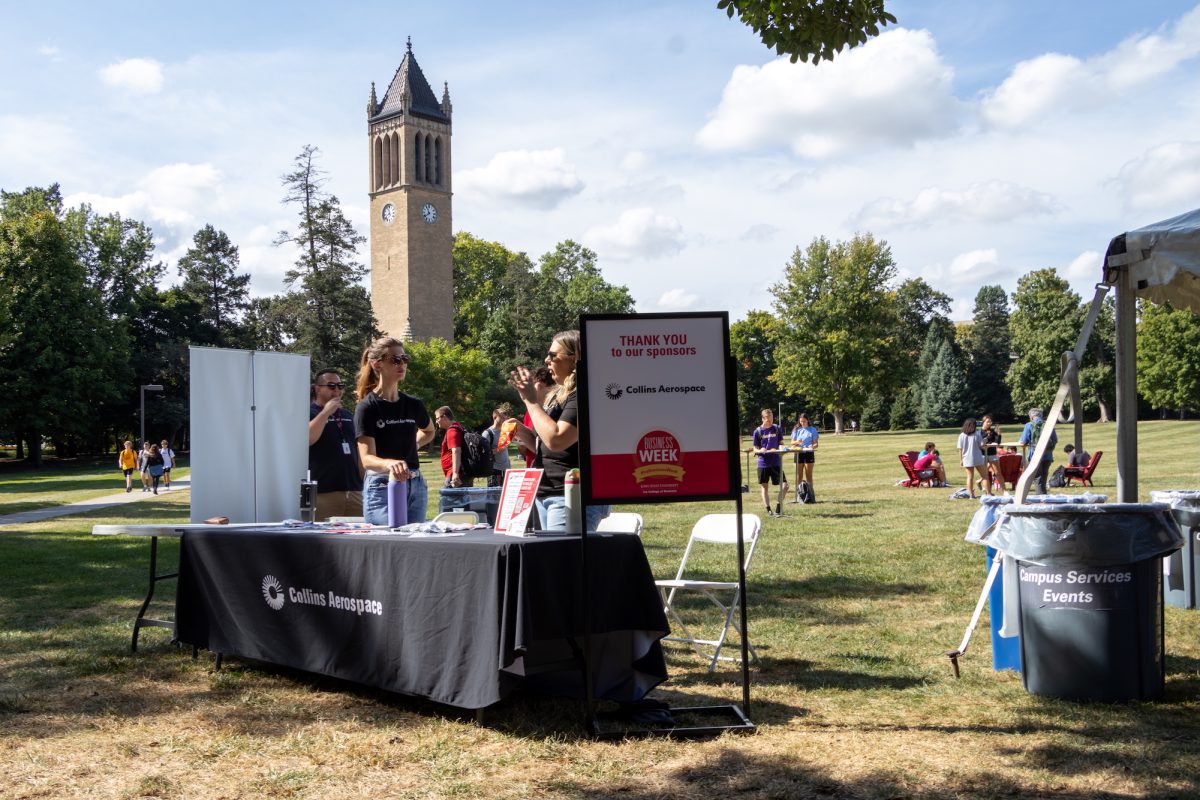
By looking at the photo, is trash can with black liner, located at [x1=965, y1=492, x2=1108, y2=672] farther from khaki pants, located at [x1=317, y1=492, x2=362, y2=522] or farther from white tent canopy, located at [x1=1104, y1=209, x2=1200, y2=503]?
khaki pants, located at [x1=317, y1=492, x2=362, y2=522]

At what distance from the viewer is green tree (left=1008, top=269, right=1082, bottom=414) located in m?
67.6

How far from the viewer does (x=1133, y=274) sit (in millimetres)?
6316

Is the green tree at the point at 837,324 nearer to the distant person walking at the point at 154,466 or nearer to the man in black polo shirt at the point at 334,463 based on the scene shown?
the distant person walking at the point at 154,466

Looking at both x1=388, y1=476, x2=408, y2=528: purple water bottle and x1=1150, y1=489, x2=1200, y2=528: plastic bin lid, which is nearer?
x1=388, y1=476, x2=408, y2=528: purple water bottle

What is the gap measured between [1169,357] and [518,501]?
70981 millimetres

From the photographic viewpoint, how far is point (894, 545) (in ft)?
42.8

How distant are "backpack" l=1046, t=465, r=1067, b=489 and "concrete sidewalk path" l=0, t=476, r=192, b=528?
20.0m

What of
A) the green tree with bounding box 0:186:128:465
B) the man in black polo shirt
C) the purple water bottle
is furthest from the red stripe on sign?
the green tree with bounding box 0:186:128:465

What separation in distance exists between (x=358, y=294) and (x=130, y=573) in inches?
2021

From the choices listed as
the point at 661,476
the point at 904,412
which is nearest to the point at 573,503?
the point at 661,476

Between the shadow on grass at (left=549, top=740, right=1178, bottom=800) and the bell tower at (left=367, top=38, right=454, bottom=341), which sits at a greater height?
the bell tower at (left=367, top=38, right=454, bottom=341)

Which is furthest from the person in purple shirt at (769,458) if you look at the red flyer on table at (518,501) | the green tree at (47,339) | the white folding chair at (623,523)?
the green tree at (47,339)

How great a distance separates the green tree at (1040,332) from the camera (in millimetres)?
67562

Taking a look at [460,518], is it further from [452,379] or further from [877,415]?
[877,415]
